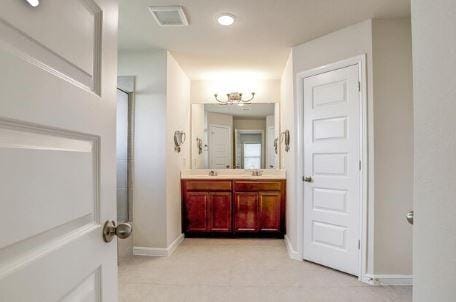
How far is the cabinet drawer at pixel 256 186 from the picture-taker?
3.82m

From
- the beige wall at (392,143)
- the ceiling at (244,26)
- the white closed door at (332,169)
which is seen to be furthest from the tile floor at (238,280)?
the ceiling at (244,26)

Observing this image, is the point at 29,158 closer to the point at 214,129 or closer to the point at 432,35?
the point at 432,35

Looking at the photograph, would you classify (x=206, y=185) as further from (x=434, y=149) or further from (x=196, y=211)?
(x=434, y=149)

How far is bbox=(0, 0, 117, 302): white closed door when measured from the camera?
0.47 m

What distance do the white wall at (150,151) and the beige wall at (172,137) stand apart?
8 centimetres

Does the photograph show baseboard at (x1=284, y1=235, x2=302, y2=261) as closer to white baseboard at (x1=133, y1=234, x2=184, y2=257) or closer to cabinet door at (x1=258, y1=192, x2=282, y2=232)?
cabinet door at (x1=258, y1=192, x2=282, y2=232)

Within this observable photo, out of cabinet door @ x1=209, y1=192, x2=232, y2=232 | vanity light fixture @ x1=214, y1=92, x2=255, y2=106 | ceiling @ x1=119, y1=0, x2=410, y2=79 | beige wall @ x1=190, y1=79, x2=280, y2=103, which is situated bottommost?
cabinet door @ x1=209, y1=192, x2=232, y2=232

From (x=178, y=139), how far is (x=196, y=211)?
103 centimetres

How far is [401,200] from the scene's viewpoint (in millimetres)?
2410

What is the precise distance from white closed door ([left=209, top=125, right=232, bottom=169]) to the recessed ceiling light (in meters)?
2.05

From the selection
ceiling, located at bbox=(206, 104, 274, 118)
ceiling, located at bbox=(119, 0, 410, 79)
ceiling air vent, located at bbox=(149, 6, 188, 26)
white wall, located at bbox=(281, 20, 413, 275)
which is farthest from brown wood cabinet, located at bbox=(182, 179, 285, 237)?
ceiling air vent, located at bbox=(149, 6, 188, 26)

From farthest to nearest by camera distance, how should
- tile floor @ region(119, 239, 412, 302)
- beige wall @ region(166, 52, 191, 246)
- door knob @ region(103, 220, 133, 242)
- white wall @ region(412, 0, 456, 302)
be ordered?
beige wall @ region(166, 52, 191, 246)
tile floor @ region(119, 239, 412, 302)
door knob @ region(103, 220, 133, 242)
white wall @ region(412, 0, 456, 302)

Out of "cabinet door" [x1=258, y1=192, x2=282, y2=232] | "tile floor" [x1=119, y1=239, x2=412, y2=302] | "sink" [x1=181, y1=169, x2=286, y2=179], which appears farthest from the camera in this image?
"sink" [x1=181, y1=169, x2=286, y2=179]

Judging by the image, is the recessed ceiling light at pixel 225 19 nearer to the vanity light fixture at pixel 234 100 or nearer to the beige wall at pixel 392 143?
the beige wall at pixel 392 143
